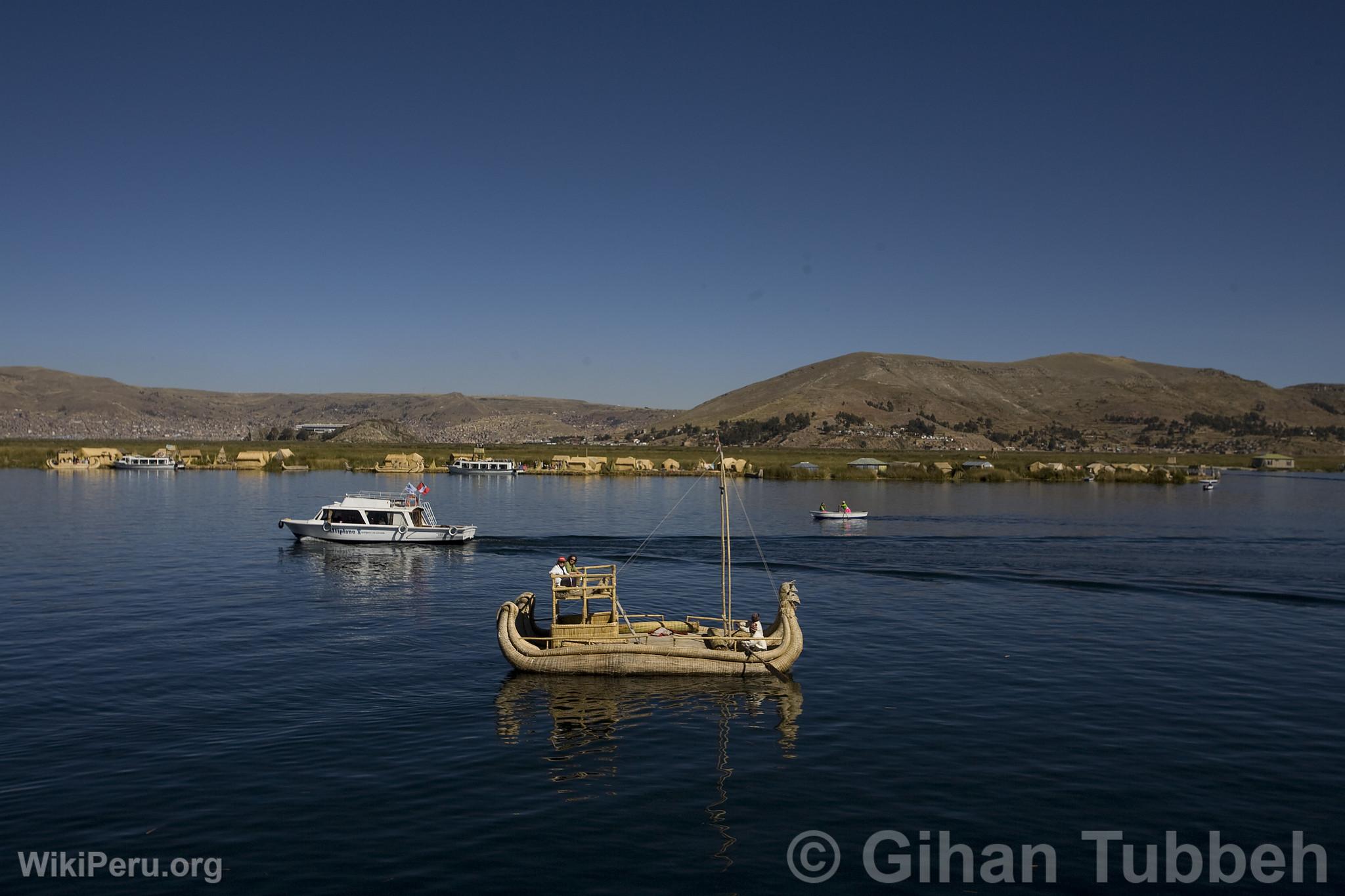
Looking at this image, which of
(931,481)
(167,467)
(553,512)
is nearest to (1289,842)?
(553,512)

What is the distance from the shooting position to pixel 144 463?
167 metres

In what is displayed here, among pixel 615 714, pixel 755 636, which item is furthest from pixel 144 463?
pixel 615 714

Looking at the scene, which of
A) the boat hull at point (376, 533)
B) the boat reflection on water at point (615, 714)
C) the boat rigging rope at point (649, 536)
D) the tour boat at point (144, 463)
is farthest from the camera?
the tour boat at point (144, 463)

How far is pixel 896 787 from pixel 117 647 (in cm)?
2983

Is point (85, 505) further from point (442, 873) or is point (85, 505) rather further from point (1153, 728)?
point (1153, 728)

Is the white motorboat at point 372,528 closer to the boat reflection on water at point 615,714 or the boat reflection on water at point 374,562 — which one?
the boat reflection on water at point 374,562

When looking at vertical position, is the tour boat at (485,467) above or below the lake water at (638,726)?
above

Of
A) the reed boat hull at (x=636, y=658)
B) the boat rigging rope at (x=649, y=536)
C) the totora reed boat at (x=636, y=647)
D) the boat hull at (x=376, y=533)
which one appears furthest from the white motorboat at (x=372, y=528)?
the reed boat hull at (x=636, y=658)

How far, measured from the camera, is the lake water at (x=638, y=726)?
1827 centimetres

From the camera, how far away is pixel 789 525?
87.8m

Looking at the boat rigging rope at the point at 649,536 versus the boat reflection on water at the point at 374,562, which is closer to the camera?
the boat reflection on water at the point at 374,562

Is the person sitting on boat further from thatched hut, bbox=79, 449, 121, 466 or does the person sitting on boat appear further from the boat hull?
thatched hut, bbox=79, 449, 121, 466

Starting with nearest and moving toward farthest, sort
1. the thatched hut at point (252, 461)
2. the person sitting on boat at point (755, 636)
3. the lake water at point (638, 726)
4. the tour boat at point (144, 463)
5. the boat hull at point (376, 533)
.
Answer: the lake water at point (638, 726), the person sitting on boat at point (755, 636), the boat hull at point (376, 533), the tour boat at point (144, 463), the thatched hut at point (252, 461)

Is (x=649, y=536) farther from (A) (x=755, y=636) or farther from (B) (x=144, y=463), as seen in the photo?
(B) (x=144, y=463)
